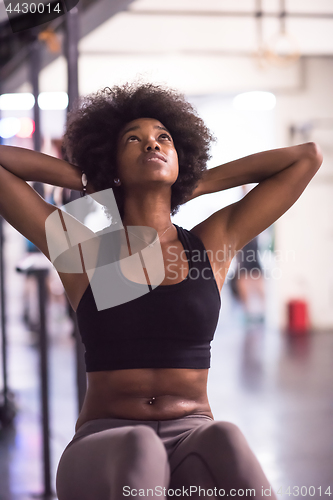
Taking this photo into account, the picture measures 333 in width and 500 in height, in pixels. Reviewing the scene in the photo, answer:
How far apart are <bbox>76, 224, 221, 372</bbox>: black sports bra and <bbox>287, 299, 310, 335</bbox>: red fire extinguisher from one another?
13.3ft

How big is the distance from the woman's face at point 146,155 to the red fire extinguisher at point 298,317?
13.3 feet

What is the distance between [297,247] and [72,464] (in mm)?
4332

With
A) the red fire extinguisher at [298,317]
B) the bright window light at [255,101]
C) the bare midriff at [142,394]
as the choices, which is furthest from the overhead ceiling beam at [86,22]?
the red fire extinguisher at [298,317]

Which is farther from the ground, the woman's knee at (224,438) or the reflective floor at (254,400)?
the woman's knee at (224,438)

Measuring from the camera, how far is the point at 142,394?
1.12m

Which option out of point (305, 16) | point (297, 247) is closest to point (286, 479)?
point (297, 247)

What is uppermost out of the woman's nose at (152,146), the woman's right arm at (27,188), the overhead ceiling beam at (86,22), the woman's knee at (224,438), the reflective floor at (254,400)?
the overhead ceiling beam at (86,22)

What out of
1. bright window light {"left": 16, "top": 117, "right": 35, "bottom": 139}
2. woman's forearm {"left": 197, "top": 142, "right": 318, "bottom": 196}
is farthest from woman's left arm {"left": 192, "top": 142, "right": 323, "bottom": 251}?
bright window light {"left": 16, "top": 117, "right": 35, "bottom": 139}

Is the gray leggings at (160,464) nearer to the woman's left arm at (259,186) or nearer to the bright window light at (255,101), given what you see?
the woman's left arm at (259,186)

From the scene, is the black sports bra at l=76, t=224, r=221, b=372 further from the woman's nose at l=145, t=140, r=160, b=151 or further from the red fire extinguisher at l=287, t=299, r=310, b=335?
the red fire extinguisher at l=287, t=299, r=310, b=335

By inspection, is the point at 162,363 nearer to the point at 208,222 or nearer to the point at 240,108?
the point at 208,222

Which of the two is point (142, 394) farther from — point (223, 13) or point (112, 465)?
point (223, 13)

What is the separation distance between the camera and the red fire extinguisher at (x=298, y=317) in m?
5.04

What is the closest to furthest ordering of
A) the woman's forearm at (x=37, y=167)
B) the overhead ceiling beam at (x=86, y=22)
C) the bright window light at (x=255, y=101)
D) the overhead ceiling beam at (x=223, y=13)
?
the woman's forearm at (x=37, y=167)
the overhead ceiling beam at (x=86, y=22)
the overhead ceiling beam at (x=223, y=13)
the bright window light at (x=255, y=101)
